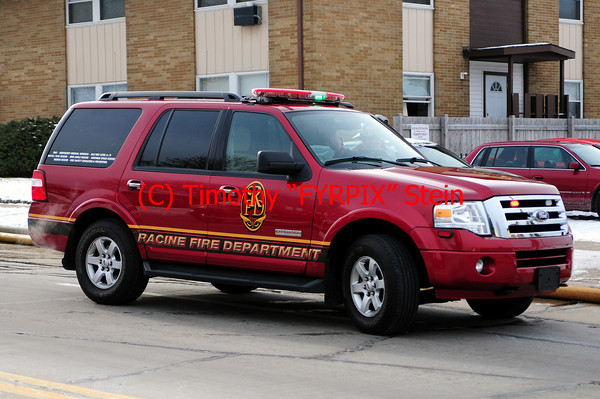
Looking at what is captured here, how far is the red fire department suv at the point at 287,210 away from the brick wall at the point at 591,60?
806 inches

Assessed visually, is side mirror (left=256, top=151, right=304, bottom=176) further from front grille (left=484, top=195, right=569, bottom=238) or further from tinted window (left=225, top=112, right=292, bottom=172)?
front grille (left=484, top=195, right=569, bottom=238)

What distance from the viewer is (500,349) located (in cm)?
739

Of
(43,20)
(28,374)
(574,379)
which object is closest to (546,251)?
(574,379)

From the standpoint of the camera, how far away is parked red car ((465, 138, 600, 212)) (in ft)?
59.5

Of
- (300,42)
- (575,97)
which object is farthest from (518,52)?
(300,42)

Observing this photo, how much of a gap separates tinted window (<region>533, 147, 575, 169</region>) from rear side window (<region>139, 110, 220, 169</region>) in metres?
11.1

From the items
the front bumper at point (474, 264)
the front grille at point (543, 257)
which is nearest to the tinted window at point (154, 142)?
the front bumper at point (474, 264)

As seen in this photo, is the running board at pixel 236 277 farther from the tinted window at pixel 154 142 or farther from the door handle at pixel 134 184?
the tinted window at pixel 154 142

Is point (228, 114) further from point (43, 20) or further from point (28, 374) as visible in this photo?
point (43, 20)

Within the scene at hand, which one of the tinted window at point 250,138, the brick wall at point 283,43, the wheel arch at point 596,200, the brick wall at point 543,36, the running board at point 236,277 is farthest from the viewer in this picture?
the brick wall at point 543,36

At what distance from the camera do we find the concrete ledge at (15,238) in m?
16.3

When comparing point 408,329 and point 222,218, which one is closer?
point 408,329

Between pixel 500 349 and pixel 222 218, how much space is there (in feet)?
8.84

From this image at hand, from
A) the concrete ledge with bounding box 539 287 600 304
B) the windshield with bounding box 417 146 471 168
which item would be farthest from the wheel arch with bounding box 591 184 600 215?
the concrete ledge with bounding box 539 287 600 304
